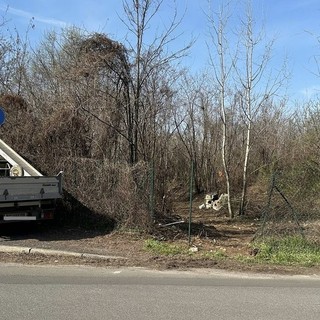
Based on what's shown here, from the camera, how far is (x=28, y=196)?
11.3 m

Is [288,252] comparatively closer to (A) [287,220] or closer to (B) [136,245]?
(A) [287,220]

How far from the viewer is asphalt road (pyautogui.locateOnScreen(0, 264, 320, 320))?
568cm

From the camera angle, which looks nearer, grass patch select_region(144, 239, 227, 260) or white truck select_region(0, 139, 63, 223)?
grass patch select_region(144, 239, 227, 260)

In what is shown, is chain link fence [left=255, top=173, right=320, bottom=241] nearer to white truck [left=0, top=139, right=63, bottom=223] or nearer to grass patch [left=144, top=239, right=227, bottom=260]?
grass patch [left=144, top=239, right=227, bottom=260]

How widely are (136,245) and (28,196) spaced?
9.20ft

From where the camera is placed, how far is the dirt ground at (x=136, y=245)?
9242 millimetres

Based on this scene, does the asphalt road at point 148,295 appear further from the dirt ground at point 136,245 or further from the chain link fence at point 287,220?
the chain link fence at point 287,220

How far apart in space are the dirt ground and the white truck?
57 cm

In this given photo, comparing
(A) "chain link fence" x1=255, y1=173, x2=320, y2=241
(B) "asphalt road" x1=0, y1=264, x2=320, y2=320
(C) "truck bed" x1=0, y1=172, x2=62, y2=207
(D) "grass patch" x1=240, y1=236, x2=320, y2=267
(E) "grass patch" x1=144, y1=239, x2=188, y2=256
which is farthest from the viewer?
(A) "chain link fence" x1=255, y1=173, x2=320, y2=241

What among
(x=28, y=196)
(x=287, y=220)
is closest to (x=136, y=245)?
(x=28, y=196)

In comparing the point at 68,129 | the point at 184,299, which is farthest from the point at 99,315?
the point at 68,129

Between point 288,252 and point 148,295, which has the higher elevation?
point 288,252

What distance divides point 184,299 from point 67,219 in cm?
733

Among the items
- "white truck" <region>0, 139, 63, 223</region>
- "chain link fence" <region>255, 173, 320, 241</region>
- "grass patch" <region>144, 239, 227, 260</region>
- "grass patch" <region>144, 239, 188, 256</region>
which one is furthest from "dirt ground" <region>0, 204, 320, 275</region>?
"chain link fence" <region>255, 173, 320, 241</region>
